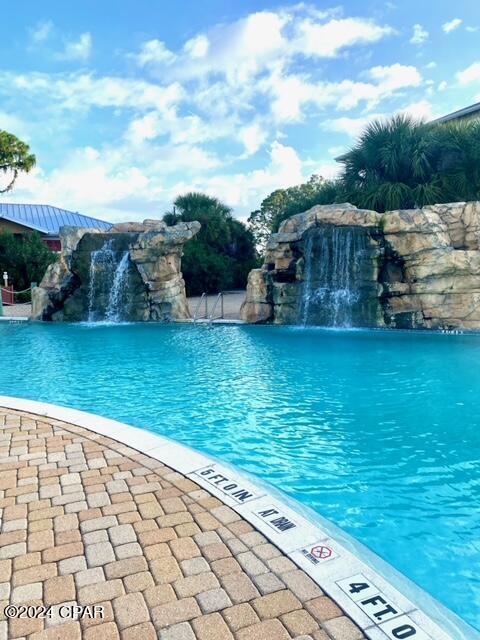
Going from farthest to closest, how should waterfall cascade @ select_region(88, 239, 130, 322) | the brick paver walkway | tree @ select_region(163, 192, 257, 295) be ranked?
tree @ select_region(163, 192, 257, 295) < waterfall cascade @ select_region(88, 239, 130, 322) < the brick paver walkway

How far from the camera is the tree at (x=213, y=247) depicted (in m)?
25.0

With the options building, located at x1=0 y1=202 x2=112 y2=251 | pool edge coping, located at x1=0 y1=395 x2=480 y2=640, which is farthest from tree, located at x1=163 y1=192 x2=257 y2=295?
pool edge coping, located at x1=0 y1=395 x2=480 y2=640

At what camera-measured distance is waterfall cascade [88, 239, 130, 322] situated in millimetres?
17781

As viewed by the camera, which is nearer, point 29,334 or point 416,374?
point 416,374

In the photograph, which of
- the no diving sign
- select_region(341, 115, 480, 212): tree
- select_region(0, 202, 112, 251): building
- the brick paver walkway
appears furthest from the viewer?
select_region(0, 202, 112, 251): building

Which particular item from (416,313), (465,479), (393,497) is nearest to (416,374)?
(465,479)


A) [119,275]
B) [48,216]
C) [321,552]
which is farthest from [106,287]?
[48,216]

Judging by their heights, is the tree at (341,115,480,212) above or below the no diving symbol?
above

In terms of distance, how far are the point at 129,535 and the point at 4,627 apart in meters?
0.90

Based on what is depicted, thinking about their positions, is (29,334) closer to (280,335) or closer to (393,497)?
(280,335)

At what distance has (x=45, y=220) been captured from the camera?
38.5 metres

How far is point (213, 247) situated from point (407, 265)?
1429 centimetres

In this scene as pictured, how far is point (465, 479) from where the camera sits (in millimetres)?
4430

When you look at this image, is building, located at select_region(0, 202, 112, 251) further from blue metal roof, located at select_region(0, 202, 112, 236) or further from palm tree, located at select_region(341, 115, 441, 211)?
palm tree, located at select_region(341, 115, 441, 211)
